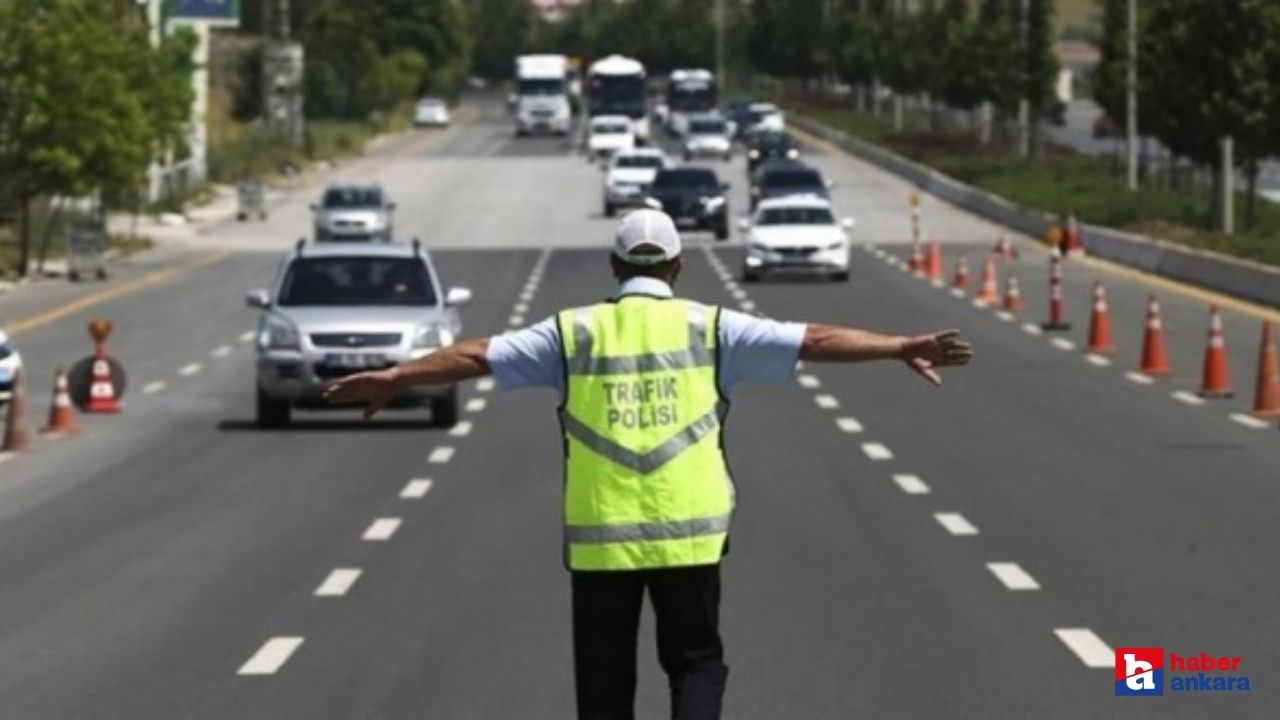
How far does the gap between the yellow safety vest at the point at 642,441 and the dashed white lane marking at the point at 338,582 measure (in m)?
8.74

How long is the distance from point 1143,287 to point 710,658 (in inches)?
1767

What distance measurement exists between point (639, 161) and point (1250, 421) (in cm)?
5594

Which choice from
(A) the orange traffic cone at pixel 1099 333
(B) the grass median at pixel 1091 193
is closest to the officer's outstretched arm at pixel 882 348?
(A) the orange traffic cone at pixel 1099 333

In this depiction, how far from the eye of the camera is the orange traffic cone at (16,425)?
26.5m

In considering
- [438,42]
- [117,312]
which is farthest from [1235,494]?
[438,42]

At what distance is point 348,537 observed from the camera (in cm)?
1992

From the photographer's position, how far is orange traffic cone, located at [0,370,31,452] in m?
26.5

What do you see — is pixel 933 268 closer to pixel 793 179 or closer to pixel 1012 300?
pixel 1012 300

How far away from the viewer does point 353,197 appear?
7081 cm

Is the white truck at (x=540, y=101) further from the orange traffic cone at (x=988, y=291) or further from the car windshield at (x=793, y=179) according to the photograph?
the orange traffic cone at (x=988, y=291)

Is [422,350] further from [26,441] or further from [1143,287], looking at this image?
[1143,287]

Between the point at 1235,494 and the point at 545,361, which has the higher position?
the point at 545,361

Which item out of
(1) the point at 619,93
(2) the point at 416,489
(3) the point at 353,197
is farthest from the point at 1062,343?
(1) the point at 619,93

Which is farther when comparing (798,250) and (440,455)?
(798,250)
